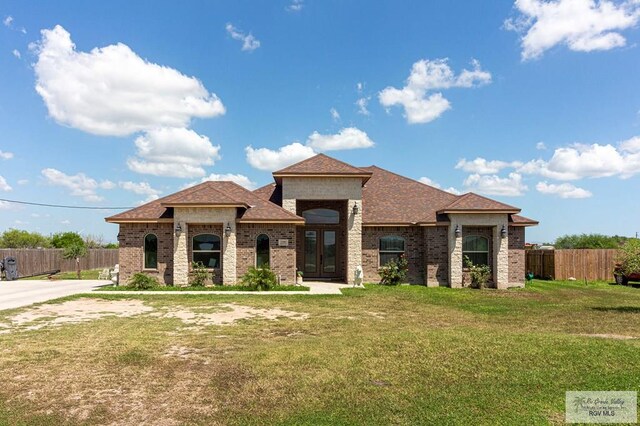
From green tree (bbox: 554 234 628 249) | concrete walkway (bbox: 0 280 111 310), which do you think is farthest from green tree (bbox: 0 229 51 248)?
green tree (bbox: 554 234 628 249)

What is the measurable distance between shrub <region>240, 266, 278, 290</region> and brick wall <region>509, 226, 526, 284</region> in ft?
37.7

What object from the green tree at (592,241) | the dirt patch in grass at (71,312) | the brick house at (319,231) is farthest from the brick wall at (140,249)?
the green tree at (592,241)

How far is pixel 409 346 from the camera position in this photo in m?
7.95

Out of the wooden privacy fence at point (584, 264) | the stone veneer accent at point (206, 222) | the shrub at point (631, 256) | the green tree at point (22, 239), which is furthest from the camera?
the green tree at point (22, 239)

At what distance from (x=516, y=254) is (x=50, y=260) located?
30.2m

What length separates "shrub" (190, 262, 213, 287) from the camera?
1870cm

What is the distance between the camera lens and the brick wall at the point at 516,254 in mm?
20156

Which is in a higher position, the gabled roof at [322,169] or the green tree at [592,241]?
the gabled roof at [322,169]

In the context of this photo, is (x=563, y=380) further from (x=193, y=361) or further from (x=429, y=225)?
(x=429, y=225)

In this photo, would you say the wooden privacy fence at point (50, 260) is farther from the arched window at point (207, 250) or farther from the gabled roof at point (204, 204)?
the arched window at point (207, 250)

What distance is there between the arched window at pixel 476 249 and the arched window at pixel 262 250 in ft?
30.9

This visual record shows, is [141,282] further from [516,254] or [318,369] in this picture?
[516,254]

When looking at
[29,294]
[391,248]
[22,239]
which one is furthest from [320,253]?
[22,239]

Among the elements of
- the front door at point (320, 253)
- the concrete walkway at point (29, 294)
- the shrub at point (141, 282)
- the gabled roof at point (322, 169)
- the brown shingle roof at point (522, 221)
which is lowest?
the concrete walkway at point (29, 294)
